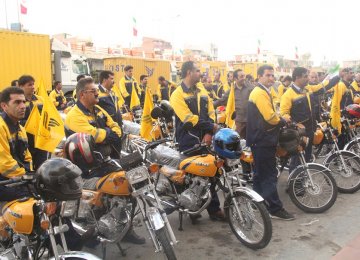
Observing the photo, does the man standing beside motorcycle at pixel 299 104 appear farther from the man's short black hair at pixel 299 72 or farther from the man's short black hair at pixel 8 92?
the man's short black hair at pixel 8 92

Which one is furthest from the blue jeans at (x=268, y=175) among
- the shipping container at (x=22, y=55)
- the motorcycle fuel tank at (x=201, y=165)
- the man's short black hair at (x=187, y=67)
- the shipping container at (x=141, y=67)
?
the shipping container at (x=141, y=67)

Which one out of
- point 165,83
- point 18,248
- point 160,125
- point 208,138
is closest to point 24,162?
point 18,248

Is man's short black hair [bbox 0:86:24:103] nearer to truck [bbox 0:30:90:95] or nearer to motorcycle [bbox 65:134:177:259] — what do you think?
motorcycle [bbox 65:134:177:259]

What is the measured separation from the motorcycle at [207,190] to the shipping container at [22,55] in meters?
9.91

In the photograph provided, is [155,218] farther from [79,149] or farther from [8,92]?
[8,92]

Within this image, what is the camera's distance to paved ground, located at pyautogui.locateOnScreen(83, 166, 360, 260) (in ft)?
13.0

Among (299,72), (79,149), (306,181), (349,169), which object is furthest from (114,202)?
(349,169)

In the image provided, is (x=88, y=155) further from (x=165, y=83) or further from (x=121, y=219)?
(x=165, y=83)

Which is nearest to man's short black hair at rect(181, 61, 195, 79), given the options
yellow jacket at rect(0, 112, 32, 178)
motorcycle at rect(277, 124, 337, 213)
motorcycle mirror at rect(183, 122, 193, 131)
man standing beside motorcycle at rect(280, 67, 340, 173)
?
motorcycle mirror at rect(183, 122, 193, 131)

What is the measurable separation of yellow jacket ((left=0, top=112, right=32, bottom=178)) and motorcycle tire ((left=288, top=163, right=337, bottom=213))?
344 centimetres

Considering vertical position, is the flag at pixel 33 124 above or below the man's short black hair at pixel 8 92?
below

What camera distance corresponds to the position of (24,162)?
3529 mm

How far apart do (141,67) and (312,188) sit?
55.2 ft

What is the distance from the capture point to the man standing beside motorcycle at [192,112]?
4.80m
